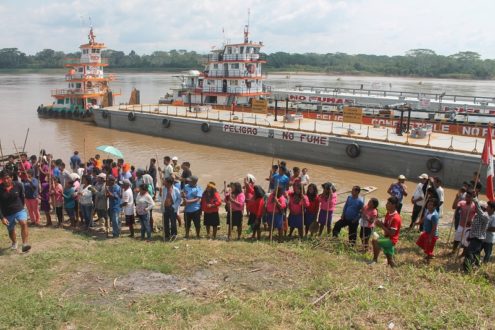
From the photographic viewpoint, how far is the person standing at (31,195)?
8867mm

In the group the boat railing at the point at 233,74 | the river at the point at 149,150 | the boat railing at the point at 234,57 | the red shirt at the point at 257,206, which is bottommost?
the river at the point at 149,150

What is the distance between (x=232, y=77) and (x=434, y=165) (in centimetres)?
1801

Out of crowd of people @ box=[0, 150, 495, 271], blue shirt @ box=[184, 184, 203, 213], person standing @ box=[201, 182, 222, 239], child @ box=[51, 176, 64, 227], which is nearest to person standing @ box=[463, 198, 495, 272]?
crowd of people @ box=[0, 150, 495, 271]

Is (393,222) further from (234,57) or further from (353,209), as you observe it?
(234,57)

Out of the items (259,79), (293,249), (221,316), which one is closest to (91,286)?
(221,316)

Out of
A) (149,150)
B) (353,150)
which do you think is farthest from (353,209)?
(149,150)

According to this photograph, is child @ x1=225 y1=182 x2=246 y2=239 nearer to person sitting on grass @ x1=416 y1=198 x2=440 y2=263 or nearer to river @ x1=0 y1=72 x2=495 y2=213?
person sitting on grass @ x1=416 y1=198 x2=440 y2=263

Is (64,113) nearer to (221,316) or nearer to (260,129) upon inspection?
(260,129)

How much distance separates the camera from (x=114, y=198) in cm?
844

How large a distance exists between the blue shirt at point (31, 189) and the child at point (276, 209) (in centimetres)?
475

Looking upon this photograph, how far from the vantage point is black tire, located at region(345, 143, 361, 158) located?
1916 cm

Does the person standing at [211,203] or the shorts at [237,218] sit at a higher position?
the person standing at [211,203]

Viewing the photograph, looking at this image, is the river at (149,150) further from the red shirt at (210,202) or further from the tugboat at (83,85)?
the red shirt at (210,202)

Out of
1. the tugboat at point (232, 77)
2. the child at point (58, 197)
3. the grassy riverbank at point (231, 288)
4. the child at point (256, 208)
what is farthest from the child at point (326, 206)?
the tugboat at point (232, 77)
